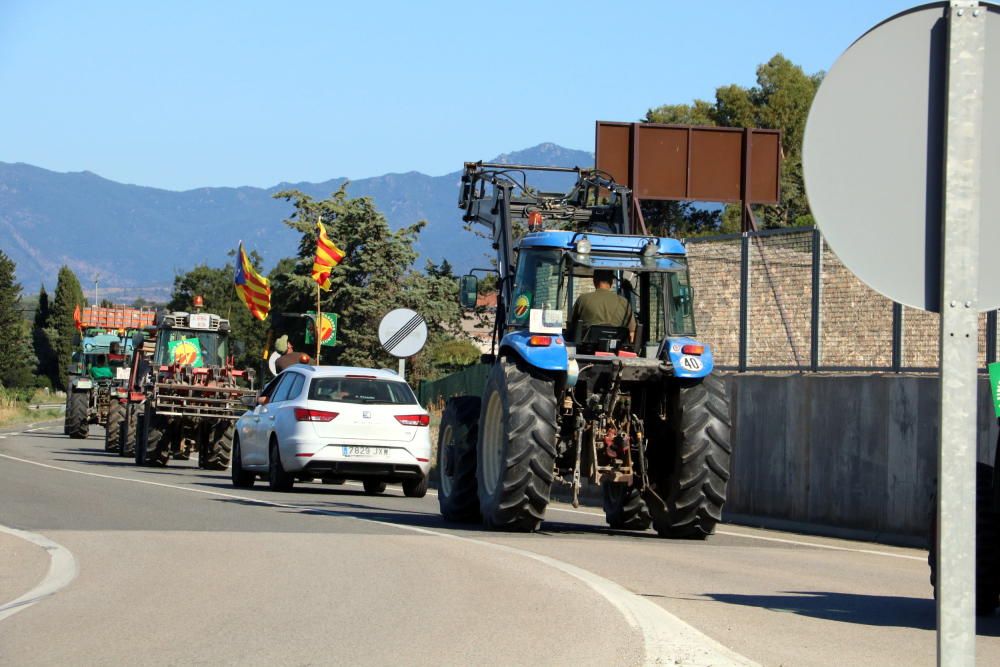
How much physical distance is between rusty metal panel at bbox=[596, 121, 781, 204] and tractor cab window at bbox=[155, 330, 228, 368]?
9699mm

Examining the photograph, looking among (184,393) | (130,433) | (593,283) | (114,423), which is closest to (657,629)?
(593,283)

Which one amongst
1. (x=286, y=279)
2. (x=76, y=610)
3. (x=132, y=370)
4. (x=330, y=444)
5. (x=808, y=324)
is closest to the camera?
(x=76, y=610)

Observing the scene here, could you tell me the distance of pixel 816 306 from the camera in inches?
703

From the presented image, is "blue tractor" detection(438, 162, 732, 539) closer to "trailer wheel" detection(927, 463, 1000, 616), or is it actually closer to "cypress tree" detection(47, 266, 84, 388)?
"trailer wheel" detection(927, 463, 1000, 616)

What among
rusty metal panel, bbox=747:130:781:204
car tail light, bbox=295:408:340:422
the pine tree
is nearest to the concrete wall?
car tail light, bbox=295:408:340:422

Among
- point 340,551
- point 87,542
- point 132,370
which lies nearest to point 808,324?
point 340,551

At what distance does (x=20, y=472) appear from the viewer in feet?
78.4

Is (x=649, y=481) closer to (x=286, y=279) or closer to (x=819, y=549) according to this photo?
(x=819, y=549)

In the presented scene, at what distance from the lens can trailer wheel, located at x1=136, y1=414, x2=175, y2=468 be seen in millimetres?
28922

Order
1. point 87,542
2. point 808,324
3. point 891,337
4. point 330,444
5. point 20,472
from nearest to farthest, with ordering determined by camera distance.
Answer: point 87,542 → point 891,337 → point 808,324 → point 330,444 → point 20,472

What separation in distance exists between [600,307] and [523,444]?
166 cm

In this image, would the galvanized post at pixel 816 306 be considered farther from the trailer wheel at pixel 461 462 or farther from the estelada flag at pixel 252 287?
the estelada flag at pixel 252 287

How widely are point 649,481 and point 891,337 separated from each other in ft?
11.5

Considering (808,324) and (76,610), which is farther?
(808,324)
